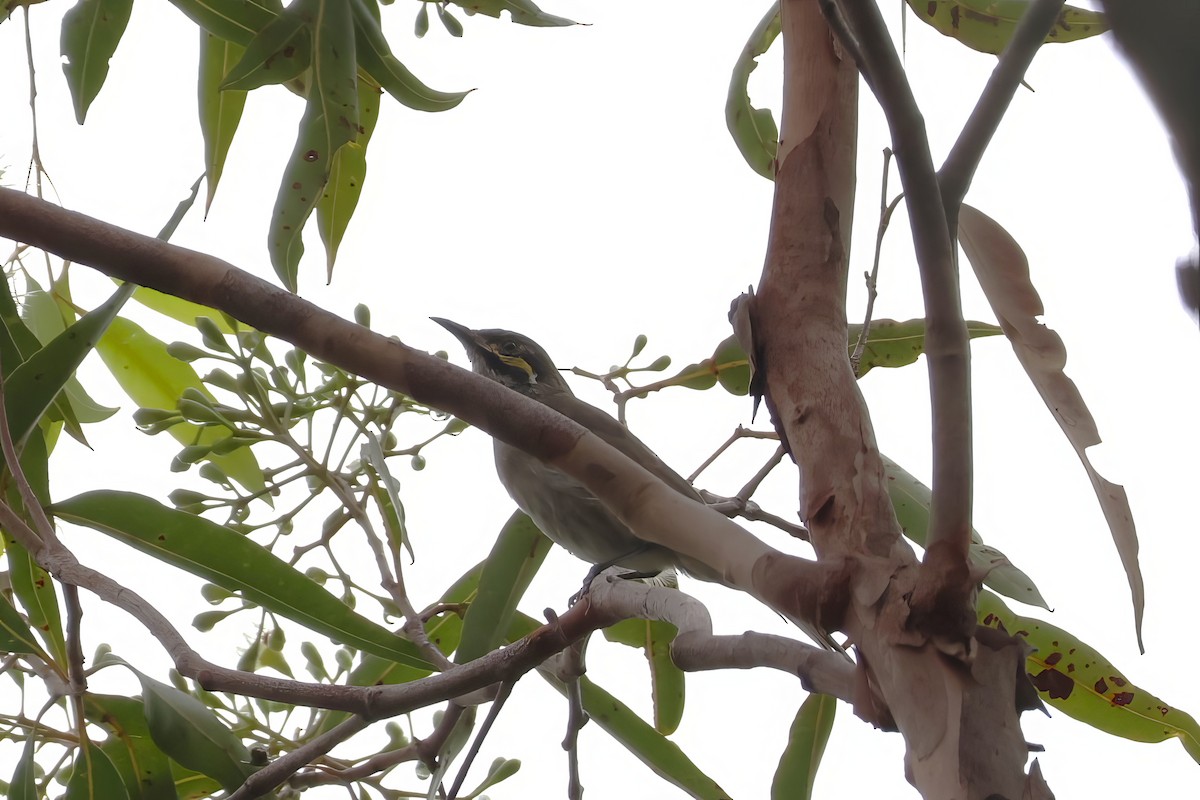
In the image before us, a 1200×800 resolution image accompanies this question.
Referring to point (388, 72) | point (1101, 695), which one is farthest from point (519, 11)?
point (1101, 695)

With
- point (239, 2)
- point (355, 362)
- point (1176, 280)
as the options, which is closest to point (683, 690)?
point (355, 362)

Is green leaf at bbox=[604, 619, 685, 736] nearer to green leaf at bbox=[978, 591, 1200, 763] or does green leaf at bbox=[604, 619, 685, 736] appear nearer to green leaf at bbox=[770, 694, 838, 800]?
green leaf at bbox=[770, 694, 838, 800]

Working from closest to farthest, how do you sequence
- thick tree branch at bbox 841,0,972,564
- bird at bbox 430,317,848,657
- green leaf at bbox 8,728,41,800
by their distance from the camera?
thick tree branch at bbox 841,0,972,564, green leaf at bbox 8,728,41,800, bird at bbox 430,317,848,657

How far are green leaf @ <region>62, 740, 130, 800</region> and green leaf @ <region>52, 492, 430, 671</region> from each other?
13.3 inches

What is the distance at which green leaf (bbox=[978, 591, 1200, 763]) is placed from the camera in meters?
2.00

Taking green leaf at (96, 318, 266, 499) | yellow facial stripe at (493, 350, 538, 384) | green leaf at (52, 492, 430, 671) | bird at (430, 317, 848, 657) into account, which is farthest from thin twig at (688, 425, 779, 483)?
yellow facial stripe at (493, 350, 538, 384)

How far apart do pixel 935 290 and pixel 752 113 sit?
5.15ft

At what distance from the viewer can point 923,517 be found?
216 centimetres

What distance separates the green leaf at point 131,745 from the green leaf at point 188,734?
7.1 inches

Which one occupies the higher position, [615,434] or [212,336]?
[615,434]

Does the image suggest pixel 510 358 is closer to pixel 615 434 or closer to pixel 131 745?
pixel 615 434

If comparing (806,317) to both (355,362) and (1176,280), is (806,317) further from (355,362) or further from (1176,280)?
(1176,280)

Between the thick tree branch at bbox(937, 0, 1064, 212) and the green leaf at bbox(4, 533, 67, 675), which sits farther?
the green leaf at bbox(4, 533, 67, 675)

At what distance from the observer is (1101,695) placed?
79.4 inches
